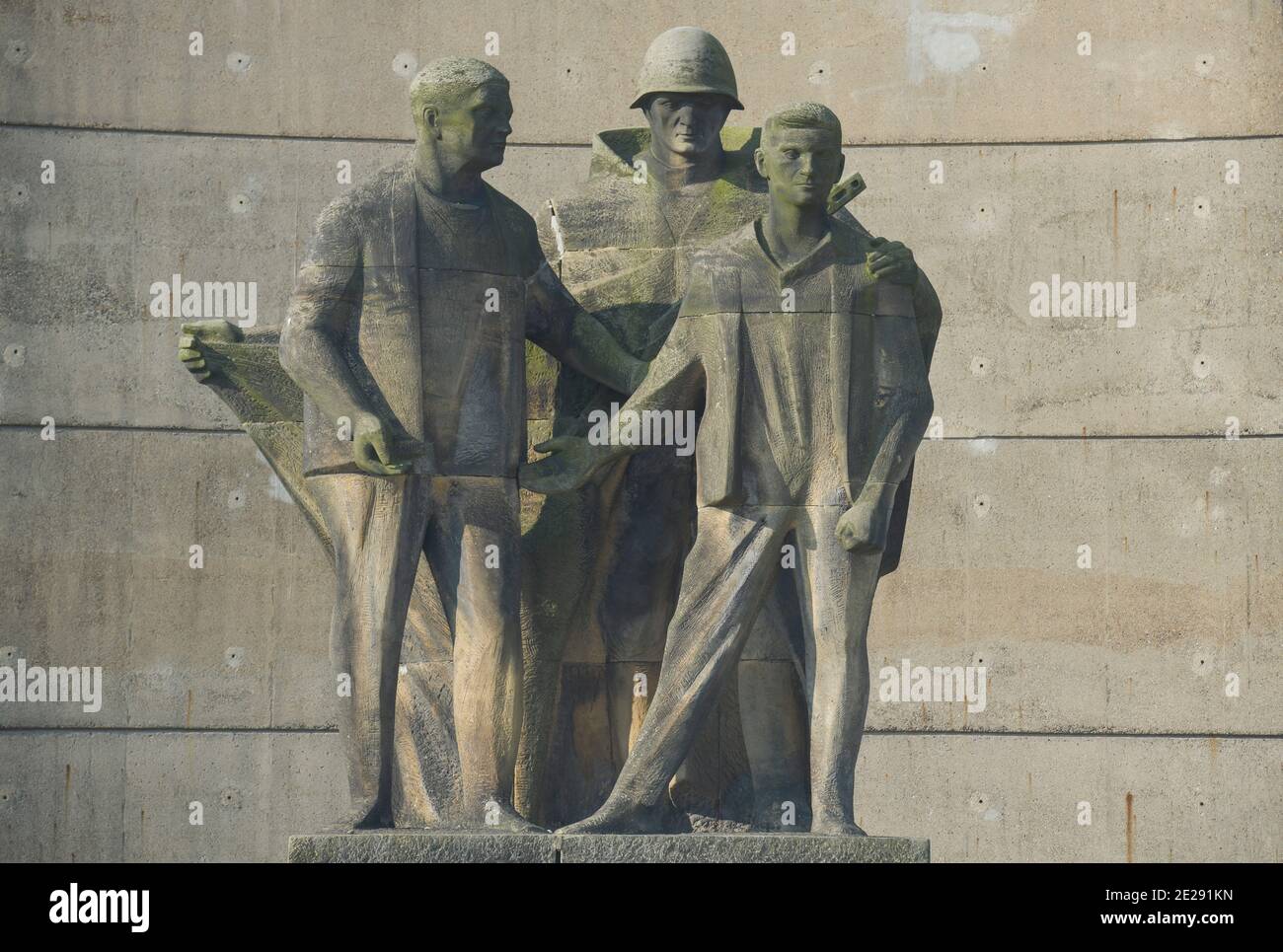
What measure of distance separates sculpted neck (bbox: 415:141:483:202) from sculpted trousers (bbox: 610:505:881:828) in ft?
5.60

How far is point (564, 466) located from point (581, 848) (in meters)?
1.65

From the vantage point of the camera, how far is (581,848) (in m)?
12.6

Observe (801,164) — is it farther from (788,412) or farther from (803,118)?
(788,412)

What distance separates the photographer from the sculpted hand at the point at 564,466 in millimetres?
13266

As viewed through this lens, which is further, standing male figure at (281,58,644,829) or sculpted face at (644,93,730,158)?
sculpted face at (644,93,730,158)

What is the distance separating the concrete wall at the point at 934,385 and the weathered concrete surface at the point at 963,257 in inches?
0.8

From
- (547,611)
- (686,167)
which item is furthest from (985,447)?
(547,611)

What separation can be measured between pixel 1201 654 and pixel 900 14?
12.9ft

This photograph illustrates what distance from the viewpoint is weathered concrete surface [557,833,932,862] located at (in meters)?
12.5

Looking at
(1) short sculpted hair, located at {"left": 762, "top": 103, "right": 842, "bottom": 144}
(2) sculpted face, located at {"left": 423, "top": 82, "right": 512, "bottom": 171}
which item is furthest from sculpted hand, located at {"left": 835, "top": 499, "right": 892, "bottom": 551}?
(2) sculpted face, located at {"left": 423, "top": 82, "right": 512, "bottom": 171}

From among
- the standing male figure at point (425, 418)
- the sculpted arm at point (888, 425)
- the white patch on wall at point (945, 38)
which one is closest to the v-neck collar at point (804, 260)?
the sculpted arm at point (888, 425)

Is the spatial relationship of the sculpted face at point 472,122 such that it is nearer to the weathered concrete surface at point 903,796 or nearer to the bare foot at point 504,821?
the bare foot at point 504,821

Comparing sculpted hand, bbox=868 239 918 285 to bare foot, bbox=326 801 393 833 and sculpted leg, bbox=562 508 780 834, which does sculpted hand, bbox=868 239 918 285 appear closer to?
sculpted leg, bbox=562 508 780 834

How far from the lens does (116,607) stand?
18.1 metres
